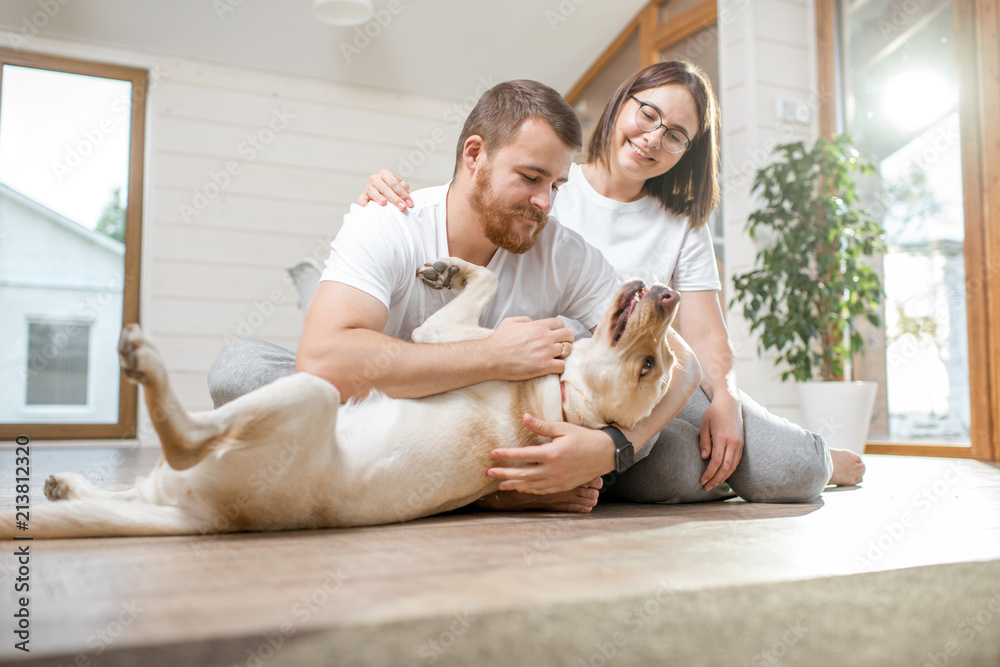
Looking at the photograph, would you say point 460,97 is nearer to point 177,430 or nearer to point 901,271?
point 901,271

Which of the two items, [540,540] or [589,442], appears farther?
[589,442]

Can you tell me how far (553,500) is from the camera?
1.55 m

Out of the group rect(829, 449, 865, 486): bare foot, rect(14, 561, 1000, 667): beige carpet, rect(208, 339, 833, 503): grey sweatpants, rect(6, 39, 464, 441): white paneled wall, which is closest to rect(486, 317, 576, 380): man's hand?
rect(208, 339, 833, 503): grey sweatpants

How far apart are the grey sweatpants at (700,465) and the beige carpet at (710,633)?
766 mm

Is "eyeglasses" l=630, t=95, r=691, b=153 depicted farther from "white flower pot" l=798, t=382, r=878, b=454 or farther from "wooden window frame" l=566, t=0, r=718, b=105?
"wooden window frame" l=566, t=0, r=718, b=105

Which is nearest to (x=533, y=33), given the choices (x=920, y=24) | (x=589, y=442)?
(x=920, y=24)

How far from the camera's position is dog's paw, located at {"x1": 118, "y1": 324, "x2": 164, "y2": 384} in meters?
1.02

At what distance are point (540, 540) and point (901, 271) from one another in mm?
3685

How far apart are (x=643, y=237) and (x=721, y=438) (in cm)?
62

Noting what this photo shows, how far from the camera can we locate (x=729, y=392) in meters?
1.88

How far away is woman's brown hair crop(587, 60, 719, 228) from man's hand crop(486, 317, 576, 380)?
819 millimetres

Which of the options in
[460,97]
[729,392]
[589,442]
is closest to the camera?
[589,442]

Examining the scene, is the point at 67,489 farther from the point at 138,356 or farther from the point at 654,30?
the point at 654,30

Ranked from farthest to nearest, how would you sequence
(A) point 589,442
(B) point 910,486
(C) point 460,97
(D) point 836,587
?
(C) point 460,97
(B) point 910,486
(A) point 589,442
(D) point 836,587
